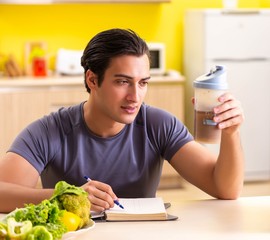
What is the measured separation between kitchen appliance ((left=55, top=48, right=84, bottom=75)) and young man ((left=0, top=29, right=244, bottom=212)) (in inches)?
112

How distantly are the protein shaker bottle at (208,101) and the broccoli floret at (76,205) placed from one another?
0.44 meters

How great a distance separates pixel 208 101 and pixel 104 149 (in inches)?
22.4

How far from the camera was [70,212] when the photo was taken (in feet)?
6.57

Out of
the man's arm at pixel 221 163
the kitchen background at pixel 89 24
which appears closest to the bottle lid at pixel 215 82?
the man's arm at pixel 221 163

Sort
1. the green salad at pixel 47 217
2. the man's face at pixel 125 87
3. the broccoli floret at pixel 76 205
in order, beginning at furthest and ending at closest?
the man's face at pixel 125 87, the broccoli floret at pixel 76 205, the green salad at pixel 47 217

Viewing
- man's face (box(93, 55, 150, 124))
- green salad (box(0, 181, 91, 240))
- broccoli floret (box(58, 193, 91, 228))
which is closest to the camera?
green salad (box(0, 181, 91, 240))

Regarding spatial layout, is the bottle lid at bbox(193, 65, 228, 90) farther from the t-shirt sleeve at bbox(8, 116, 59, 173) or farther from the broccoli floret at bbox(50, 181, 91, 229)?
the t-shirt sleeve at bbox(8, 116, 59, 173)

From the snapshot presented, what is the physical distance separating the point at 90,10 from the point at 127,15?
11.9 inches

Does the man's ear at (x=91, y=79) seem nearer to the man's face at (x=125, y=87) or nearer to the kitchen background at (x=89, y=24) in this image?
the man's face at (x=125, y=87)

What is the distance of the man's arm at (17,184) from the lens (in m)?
2.34

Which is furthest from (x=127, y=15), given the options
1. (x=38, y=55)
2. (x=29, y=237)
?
(x=29, y=237)

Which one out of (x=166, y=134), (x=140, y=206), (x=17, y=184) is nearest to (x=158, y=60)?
(x=166, y=134)

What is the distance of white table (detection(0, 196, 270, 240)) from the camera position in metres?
2.05

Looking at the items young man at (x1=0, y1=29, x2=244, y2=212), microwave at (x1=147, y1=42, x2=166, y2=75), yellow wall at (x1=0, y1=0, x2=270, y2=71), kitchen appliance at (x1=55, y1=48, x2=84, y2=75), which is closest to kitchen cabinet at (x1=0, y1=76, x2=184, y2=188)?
kitchen appliance at (x1=55, y1=48, x2=84, y2=75)
